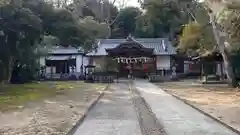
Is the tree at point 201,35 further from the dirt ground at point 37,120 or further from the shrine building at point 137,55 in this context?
the dirt ground at point 37,120

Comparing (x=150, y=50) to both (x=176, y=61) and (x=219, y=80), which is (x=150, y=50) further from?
(x=219, y=80)

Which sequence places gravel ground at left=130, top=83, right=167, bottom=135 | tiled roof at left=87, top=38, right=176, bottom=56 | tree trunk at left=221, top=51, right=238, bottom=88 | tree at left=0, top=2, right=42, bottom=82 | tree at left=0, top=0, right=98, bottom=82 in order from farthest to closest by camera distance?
tiled roof at left=87, top=38, right=176, bottom=56 < tree trunk at left=221, top=51, right=238, bottom=88 < tree at left=0, top=0, right=98, bottom=82 < tree at left=0, top=2, right=42, bottom=82 < gravel ground at left=130, top=83, right=167, bottom=135

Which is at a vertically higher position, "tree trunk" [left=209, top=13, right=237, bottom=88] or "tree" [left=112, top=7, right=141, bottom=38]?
"tree" [left=112, top=7, right=141, bottom=38]

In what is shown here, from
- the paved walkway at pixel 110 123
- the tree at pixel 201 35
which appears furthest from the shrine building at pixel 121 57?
the paved walkway at pixel 110 123

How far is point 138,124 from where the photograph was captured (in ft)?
38.3

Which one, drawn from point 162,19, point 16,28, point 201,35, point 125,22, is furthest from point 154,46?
point 16,28

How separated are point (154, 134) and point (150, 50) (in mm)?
36946

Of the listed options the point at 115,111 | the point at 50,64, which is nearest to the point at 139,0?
the point at 50,64

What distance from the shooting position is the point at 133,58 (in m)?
46.8

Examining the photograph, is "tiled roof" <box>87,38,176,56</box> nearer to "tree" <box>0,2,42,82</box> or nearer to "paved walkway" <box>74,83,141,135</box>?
"tree" <box>0,2,42,82</box>

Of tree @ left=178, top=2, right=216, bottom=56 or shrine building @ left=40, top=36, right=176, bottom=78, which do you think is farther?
shrine building @ left=40, top=36, right=176, bottom=78

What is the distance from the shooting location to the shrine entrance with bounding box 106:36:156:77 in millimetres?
46156

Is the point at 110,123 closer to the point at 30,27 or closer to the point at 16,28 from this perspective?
the point at 30,27

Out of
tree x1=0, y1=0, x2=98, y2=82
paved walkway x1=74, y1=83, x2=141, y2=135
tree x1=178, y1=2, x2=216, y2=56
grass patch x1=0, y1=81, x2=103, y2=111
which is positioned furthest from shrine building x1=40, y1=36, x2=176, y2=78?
paved walkway x1=74, y1=83, x2=141, y2=135
